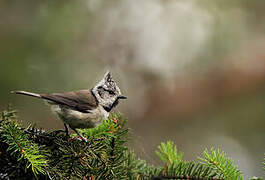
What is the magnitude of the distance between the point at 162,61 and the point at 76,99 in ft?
6.16

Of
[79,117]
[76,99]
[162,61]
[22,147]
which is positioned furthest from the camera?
[162,61]

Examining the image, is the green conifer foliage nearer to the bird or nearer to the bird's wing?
the bird

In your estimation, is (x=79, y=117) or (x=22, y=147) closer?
(x=22, y=147)

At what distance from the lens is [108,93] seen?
1915 mm

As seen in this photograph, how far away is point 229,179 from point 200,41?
8.69 feet

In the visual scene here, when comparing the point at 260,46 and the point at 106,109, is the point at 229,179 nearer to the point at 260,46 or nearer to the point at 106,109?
the point at 106,109

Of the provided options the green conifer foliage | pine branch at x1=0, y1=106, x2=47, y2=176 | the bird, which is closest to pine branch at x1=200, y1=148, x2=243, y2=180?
the green conifer foliage

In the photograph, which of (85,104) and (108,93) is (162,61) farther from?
(85,104)

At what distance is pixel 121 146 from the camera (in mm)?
1287

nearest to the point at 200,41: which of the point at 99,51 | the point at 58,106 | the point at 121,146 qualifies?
the point at 99,51

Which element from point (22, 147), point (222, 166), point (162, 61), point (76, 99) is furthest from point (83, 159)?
point (162, 61)

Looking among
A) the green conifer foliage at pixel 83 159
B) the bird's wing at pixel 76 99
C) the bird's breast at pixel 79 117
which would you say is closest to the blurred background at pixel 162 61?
the bird's wing at pixel 76 99

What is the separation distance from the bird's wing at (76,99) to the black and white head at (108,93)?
4 centimetres

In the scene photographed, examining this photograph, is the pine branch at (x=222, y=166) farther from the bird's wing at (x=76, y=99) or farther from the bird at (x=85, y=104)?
the bird's wing at (x=76, y=99)
